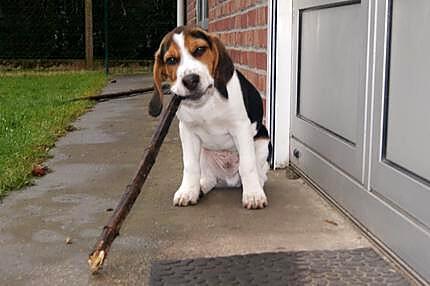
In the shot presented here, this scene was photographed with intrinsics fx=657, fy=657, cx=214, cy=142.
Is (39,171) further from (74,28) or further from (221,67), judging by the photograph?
(74,28)

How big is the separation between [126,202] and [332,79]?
50.8 inches

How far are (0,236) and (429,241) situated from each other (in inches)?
70.6

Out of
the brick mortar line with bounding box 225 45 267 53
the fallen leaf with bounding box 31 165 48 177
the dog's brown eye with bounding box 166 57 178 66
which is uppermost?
the brick mortar line with bounding box 225 45 267 53

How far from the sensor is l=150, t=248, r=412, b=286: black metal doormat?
2.28 m

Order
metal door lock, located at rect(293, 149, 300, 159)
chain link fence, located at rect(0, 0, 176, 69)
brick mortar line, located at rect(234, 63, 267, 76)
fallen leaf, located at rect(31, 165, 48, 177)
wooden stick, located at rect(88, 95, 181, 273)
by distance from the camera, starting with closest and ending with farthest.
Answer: wooden stick, located at rect(88, 95, 181, 273) → metal door lock, located at rect(293, 149, 300, 159) → fallen leaf, located at rect(31, 165, 48, 177) → brick mortar line, located at rect(234, 63, 267, 76) → chain link fence, located at rect(0, 0, 176, 69)

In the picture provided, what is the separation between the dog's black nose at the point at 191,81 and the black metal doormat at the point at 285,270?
77 centimetres

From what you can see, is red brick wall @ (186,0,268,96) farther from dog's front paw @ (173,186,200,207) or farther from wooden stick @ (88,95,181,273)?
wooden stick @ (88,95,181,273)

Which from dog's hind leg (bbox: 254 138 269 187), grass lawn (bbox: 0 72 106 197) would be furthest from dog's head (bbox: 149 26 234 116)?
grass lawn (bbox: 0 72 106 197)

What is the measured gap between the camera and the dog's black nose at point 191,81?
2820 mm

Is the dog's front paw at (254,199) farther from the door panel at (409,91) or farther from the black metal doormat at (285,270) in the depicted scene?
the door panel at (409,91)

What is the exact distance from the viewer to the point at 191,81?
283 cm

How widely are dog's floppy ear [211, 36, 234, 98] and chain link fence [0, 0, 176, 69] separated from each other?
1221cm

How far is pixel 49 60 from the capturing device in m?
14.8

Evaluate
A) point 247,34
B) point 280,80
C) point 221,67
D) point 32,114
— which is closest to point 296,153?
point 280,80
